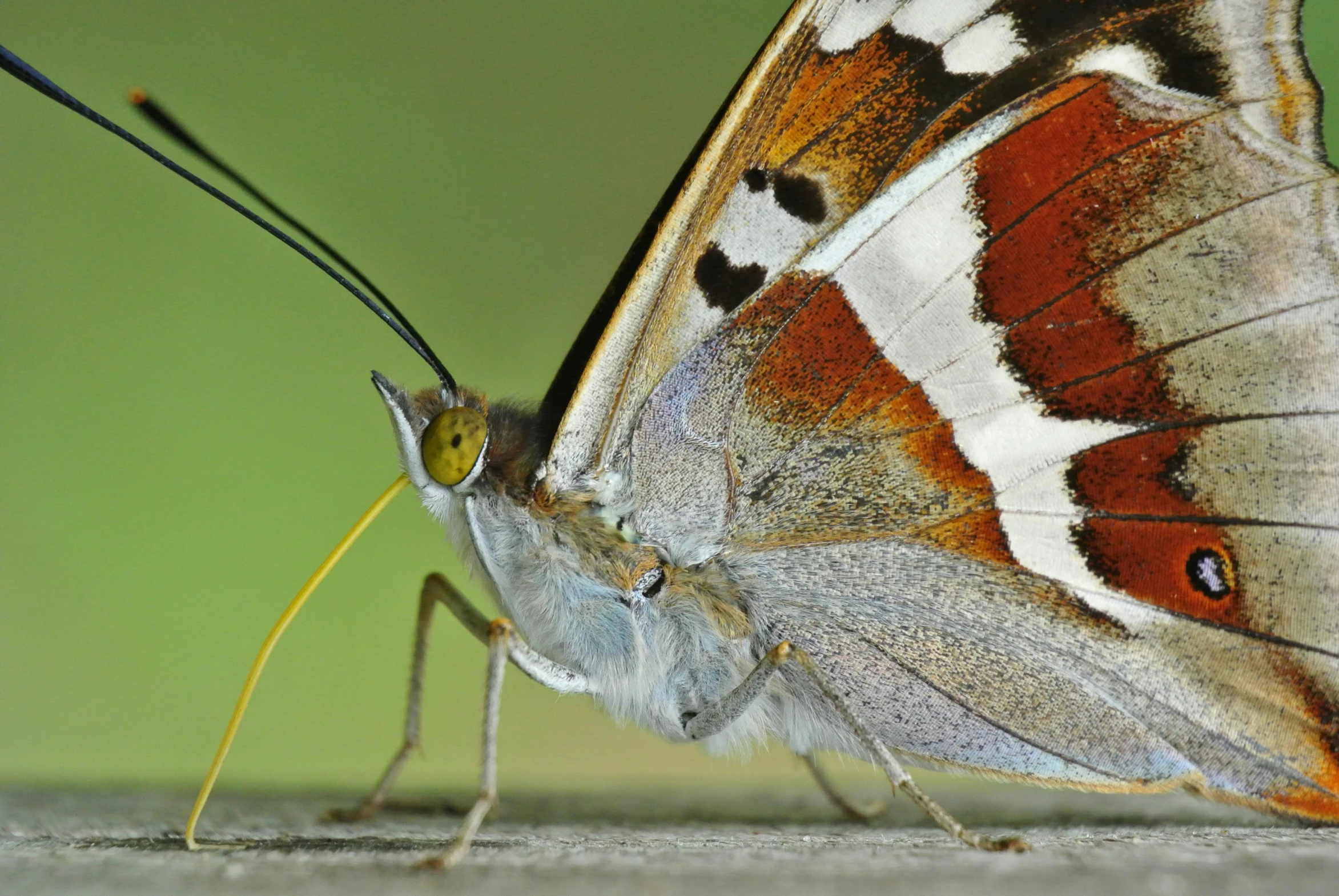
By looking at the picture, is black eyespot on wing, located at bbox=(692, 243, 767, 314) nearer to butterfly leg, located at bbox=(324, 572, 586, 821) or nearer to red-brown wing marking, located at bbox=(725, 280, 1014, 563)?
red-brown wing marking, located at bbox=(725, 280, 1014, 563)

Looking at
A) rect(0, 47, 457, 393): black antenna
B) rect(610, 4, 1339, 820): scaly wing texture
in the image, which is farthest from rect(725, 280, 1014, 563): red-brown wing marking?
rect(0, 47, 457, 393): black antenna

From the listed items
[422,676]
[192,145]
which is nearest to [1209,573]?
[422,676]

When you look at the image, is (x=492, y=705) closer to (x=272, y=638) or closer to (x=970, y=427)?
(x=272, y=638)

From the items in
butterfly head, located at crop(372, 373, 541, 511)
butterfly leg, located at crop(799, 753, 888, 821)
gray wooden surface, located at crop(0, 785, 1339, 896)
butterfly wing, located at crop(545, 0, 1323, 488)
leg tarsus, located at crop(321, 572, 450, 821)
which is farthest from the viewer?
butterfly leg, located at crop(799, 753, 888, 821)

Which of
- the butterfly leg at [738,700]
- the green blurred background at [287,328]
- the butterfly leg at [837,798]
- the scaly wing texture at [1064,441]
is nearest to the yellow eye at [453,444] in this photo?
the scaly wing texture at [1064,441]

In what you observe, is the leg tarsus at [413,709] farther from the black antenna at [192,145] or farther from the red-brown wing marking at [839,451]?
the red-brown wing marking at [839,451]

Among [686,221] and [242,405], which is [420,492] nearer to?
[686,221]

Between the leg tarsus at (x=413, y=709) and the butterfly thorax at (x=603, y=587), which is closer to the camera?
the butterfly thorax at (x=603, y=587)
